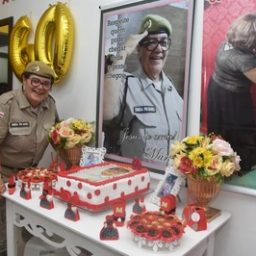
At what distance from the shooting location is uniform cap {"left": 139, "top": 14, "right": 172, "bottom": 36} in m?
1.50

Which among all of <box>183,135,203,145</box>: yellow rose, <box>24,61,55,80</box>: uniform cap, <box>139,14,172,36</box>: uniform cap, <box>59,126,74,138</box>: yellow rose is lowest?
<box>59,126,74,138</box>: yellow rose

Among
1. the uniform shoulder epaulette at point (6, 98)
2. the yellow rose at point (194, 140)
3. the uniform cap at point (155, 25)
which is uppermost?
the uniform cap at point (155, 25)

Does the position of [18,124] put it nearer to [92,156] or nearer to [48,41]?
[92,156]

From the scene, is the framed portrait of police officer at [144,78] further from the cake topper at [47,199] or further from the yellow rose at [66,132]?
the cake topper at [47,199]

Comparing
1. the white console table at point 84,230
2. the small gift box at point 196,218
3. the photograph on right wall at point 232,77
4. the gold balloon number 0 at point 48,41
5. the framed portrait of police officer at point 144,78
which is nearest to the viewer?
the white console table at point 84,230

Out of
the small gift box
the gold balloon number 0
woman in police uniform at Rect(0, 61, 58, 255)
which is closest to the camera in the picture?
the small gift box

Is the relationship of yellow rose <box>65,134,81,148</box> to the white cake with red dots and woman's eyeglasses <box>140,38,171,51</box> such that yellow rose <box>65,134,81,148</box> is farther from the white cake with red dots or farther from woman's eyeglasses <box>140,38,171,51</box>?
woman's eyeglasses <box>140,38,171,51</box>

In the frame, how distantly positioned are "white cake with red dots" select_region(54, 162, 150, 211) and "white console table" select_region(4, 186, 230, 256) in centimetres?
5

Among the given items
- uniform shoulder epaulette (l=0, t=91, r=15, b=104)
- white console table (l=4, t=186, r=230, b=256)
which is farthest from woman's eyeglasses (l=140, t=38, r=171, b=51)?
uniform shoulder epaulette (l=0, t=91, r=15, b=104)

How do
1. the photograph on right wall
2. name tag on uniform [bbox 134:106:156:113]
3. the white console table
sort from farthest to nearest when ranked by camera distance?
name tag on uniform [bbox 134:106:156:113]
the photograph on right wall
the white console table

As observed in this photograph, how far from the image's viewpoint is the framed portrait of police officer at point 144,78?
1475 mm

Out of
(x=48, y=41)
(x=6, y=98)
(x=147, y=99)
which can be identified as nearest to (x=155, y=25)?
(x=147, y=99)

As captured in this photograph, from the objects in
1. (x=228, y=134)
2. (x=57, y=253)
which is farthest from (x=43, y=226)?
(x=228, y=134)

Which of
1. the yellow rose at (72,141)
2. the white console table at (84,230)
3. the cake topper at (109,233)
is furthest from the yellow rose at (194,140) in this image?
the yellow rose at (72,141)
